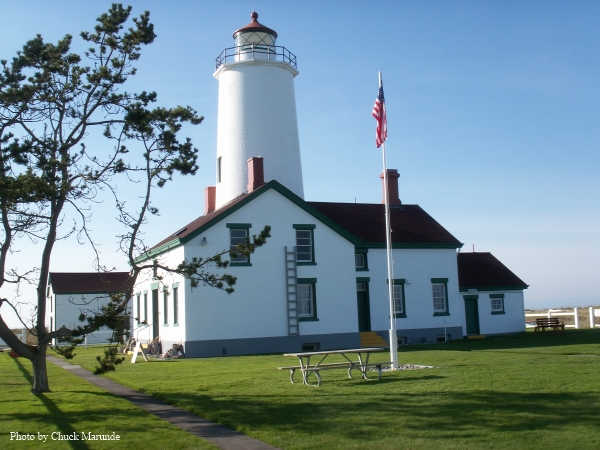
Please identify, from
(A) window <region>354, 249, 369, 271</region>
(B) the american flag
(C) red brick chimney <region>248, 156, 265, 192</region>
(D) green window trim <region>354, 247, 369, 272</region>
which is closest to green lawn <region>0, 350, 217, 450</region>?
(B) the american flag

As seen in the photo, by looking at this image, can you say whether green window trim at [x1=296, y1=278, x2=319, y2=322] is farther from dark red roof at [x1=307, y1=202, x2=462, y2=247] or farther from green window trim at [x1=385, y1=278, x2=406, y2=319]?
green window trim at [x1=385, y1=278, x2=406, y2=319]

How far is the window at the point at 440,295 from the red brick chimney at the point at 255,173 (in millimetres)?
9057

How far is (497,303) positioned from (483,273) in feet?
5.18

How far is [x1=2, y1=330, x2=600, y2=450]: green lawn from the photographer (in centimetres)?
852

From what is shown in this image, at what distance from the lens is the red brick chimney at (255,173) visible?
2666 cm

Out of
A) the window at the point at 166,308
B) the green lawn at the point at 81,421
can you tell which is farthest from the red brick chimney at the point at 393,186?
the green lawn at the point at 81,421

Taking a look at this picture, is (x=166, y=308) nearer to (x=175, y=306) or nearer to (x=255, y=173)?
(x=175, y=306)

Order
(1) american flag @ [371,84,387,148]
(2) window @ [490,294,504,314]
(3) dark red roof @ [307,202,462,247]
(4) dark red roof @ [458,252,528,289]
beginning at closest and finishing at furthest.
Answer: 1. (1) american flag @ [371,84,387,148]
2. (3) dark red roof @ [307,202,462,247]
3. (4) dark red roof @ [458,252,528,289]
4. (2) window @ [490,294,504,314]

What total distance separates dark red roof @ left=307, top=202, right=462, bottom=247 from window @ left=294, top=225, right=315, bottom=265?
319 cm

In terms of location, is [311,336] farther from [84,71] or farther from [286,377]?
[84,71]

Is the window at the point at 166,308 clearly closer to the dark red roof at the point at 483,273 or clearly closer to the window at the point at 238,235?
the window at the point at 238,235

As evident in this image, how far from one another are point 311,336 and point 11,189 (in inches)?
600

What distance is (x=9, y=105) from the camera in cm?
1373

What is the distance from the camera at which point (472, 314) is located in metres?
32.1
